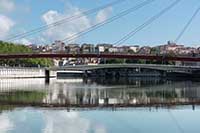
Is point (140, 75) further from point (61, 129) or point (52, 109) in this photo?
point (61, 129)

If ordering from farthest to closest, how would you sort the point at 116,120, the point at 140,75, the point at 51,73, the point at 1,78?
the point at 140,75
the point at 51,73
the point at 1,78
the point at 116,120

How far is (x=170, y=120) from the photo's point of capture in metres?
22.2

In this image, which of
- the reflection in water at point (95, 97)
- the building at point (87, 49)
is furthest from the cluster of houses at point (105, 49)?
the reflection in water at point (95, 97)

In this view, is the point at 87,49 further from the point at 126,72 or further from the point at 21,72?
the point at 126,72

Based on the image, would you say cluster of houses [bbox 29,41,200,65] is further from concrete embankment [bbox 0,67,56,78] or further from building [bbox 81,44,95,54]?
concrete embankment [bbox 0,67,56,78]

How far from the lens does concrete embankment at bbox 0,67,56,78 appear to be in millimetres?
78488

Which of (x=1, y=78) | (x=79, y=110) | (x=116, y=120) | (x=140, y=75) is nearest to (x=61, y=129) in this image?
(x=116, y=120)

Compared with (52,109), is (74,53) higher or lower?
higher

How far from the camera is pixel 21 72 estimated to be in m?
85.0

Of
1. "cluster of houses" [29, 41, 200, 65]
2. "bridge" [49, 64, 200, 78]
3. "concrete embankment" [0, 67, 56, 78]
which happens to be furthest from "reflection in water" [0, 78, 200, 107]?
"bridge" [49, 64, 200, 78]

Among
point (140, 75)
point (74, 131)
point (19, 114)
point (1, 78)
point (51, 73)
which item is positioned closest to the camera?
point (74, 131)

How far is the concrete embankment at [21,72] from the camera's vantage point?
7849 cm

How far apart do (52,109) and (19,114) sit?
359 centimetres

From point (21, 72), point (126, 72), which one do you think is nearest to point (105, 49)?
point (21, 72)
